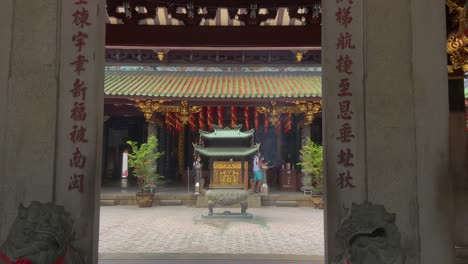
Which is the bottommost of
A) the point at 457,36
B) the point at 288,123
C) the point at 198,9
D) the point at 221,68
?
the point at 288,123

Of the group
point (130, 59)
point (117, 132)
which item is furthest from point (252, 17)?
point (117, 132)

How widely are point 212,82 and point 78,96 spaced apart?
425 inches

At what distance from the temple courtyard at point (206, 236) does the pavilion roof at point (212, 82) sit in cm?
412

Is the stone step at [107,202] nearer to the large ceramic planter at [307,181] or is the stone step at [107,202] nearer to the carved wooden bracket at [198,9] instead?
the large ceramic planter at [307,181]

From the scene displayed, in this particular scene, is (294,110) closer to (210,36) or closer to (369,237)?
(210,36)

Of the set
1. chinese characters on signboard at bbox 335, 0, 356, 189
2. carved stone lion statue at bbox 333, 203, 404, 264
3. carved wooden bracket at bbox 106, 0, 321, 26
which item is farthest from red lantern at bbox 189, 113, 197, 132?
carved stone lion statue at bbox 333, 203, 404, 264

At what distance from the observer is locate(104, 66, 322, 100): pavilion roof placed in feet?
41.0

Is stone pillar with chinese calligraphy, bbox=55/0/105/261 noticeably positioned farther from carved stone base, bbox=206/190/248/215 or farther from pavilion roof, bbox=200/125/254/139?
pavilion roof, bbox=200/125/254/139

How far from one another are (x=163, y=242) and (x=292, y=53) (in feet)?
31.8

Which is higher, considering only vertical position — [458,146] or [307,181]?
[458,146]

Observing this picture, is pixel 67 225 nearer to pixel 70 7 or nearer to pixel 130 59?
pixel 70 7

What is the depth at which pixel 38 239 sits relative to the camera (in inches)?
94.1

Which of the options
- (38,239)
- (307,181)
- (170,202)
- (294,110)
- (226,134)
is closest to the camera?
(38,239)

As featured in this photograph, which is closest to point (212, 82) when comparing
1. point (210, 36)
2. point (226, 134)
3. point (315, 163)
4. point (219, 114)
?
point (219, 114)
